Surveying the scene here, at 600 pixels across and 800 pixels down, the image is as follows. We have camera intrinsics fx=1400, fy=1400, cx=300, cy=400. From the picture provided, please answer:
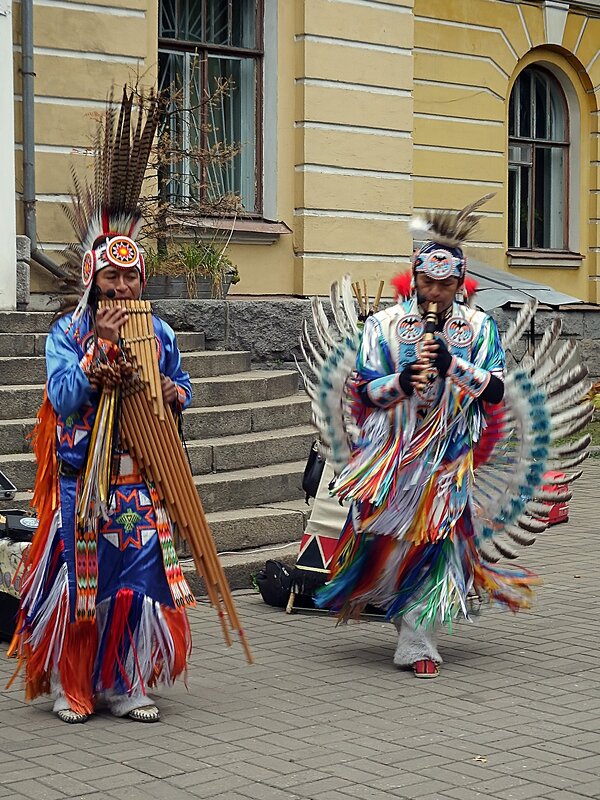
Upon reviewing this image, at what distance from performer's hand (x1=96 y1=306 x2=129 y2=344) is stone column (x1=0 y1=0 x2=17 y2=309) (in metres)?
5.37

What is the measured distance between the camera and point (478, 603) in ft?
21.4

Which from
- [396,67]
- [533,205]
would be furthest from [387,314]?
[533,205]

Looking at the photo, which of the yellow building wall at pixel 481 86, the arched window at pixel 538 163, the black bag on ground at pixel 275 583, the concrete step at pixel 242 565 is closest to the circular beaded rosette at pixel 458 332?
the black bag on ground at pixel 275 583

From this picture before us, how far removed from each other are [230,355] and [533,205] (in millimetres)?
7883

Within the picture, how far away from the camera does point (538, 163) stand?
17672 mm

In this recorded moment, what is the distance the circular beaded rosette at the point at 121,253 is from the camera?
5.45 metres

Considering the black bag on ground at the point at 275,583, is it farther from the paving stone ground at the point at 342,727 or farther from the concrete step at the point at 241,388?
the concrete step at the point at 241,388

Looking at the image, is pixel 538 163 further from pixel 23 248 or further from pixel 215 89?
pixel 23 248

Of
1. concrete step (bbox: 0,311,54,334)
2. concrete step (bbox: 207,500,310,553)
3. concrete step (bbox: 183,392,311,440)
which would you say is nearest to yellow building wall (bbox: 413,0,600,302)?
concrete step (bbox: 183,392,311,440)

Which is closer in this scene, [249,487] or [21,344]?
[249,487]

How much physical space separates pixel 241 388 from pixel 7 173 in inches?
95.2

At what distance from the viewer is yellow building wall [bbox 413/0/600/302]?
15930mm

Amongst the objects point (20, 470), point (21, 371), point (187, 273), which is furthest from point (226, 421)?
point (187, 273)

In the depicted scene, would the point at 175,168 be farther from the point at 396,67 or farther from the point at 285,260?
the point at 396,67
